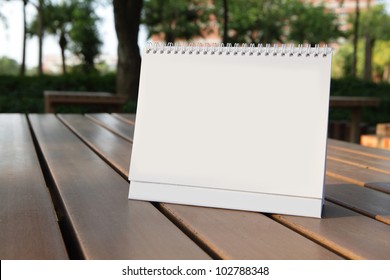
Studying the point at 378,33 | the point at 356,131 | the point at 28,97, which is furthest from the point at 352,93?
the point at 378,33

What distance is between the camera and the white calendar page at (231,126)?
→ 0.94 m

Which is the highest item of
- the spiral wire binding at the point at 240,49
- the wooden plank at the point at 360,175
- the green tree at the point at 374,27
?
the green tree at the point at 374,27

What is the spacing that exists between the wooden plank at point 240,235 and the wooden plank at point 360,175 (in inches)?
17.2

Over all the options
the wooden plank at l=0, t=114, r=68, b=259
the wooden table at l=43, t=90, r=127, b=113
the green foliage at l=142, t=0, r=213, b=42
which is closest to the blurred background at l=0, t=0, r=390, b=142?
the green foliage at l=142, t=0, r=213, b=42

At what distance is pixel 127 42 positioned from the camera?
28.3 ft

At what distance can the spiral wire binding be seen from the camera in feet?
3.05

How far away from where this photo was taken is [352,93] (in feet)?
38.1

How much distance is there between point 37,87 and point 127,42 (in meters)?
2.34

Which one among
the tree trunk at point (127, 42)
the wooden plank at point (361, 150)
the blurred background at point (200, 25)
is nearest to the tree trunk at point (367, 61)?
the blurred background at point (200, 25)

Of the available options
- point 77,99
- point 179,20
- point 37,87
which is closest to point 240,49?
point 77,99

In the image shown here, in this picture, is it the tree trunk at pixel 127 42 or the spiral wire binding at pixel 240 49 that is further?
the tree trunk at pixel 127 42

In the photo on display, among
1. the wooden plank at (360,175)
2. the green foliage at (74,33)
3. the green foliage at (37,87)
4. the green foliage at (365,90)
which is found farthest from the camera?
the green foliage at (74,33)

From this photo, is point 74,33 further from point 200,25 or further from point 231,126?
point 231,126

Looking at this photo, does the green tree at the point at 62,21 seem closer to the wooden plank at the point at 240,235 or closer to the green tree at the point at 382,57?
the green tree at the point at 382,57
